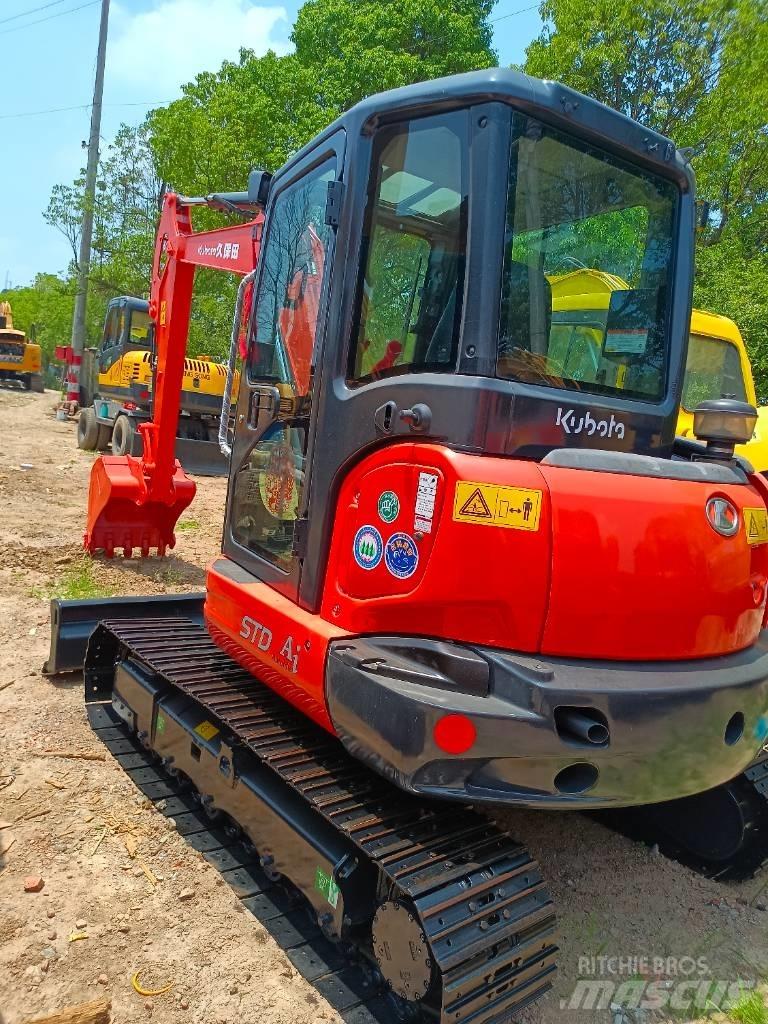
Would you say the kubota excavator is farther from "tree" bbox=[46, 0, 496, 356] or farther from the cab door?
"tree" bbox=[46, 0, 496, 356]

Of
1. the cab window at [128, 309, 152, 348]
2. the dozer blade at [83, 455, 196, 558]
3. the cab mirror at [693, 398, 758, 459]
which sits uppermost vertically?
the cab window at [128, 309, 152, 348]

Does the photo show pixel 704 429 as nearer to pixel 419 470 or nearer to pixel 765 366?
pixel 419 470

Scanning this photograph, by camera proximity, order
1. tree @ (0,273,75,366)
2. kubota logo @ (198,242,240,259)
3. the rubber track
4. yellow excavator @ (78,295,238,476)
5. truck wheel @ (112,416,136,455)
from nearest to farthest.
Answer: the rubber track → kubota logo @ (198,242,240,259) → truck wheel @ (112,416,136,455) → yellow excavator @ (78,295,238,476) → tree @ (0,273,75,366)

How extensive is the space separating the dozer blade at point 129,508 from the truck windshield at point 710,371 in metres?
4.40

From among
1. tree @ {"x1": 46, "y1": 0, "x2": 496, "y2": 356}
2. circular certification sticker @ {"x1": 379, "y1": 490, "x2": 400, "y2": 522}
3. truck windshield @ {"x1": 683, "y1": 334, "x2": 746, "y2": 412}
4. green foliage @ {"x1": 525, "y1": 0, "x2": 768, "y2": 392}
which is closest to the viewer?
circular certification sticker @ {"x1": 379, "y1": 490, "x2": 400, "y2": 522}

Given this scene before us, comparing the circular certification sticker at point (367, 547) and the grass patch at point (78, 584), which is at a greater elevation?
the circular certification sticker at point (367, 547)

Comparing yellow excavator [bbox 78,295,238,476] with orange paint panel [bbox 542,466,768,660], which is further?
yellow excavator [bbox 78,295,238,476]

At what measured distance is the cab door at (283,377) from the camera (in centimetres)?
285

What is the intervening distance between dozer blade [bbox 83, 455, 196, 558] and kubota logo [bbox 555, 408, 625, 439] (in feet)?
14.8

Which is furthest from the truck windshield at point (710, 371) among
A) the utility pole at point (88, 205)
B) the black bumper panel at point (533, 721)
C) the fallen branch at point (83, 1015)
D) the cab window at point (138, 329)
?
the utility pole at point (88, 205)

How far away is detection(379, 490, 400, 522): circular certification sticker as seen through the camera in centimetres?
235

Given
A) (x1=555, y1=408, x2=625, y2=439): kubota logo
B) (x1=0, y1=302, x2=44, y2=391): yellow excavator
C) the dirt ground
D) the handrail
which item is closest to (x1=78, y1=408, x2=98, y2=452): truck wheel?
the dirt ground

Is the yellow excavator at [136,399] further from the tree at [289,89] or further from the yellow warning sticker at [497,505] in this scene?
the yellow warning sticker at [497,505]

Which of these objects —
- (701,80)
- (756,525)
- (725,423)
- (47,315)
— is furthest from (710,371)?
(47,315)
